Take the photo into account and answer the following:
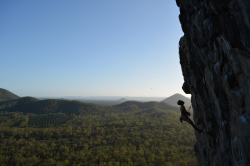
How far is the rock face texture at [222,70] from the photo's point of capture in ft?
25.4

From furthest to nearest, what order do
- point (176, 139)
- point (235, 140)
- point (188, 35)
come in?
point (176, 139), point (188, 35), point (235, 140)

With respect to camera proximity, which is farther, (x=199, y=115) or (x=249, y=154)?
(x=199, y=115)

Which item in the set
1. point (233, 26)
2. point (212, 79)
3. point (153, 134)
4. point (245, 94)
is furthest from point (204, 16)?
point (153, 134)

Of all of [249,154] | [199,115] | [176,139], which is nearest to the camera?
[249,154]

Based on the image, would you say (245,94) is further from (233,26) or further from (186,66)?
(186,66)

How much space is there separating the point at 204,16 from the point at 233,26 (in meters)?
3.06

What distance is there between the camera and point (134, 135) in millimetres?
92250

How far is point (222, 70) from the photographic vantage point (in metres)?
9.57

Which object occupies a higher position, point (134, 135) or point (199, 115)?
point (199, 115)

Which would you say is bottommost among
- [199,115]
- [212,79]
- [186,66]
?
[199,115]

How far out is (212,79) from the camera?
10867mm

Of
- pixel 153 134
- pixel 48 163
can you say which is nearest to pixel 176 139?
pixel 153 134

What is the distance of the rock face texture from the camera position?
25.4 ft

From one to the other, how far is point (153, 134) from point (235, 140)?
301ft
